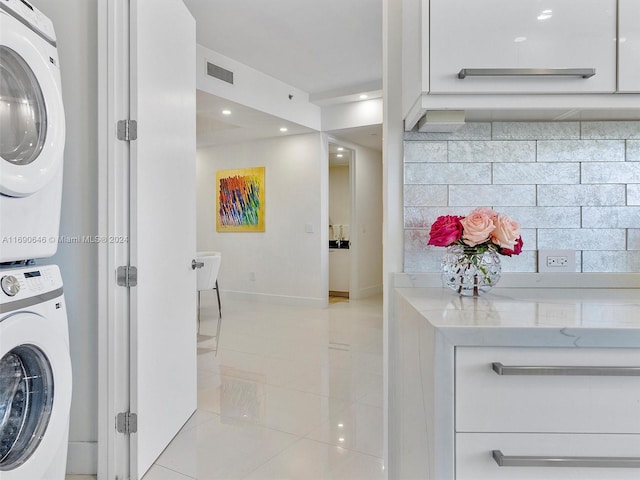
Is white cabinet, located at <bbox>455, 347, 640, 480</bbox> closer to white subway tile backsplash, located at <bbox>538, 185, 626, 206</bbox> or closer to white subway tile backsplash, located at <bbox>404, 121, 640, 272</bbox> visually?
white subway tile backsplash, located at <bbox>404, 121, 640, 272</bbox>

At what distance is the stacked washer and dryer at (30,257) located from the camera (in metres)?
1.24

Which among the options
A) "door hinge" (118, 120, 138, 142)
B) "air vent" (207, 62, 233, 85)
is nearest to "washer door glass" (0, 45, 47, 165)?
"door hinge" (118, 120, 138, 142)

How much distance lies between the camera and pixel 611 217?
142 centimetres

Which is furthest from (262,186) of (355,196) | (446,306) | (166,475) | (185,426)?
(446,306)

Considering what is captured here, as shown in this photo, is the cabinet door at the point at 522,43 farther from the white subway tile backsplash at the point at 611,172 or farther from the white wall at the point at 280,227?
the white wall at the point at 280,227

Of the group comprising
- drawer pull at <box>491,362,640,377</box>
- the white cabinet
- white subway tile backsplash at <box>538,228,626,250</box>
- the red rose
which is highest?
white subway tile backsplash at <box>538,228,626,250</box>

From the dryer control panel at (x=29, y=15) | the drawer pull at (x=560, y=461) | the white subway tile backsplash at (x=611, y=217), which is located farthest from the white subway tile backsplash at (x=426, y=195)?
the dryer control panel at (x=29, y=15)

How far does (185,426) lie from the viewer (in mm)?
2250

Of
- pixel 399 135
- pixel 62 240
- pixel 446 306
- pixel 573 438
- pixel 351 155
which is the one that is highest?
pixel 351 155

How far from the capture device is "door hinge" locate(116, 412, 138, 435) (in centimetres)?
176

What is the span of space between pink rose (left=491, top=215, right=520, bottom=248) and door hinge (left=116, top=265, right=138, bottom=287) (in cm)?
141

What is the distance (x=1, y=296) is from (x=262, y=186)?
5.12 meters

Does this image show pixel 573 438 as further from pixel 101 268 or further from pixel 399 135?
pixel 101 268

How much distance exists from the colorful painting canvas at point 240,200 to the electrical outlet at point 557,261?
5.07 metres
